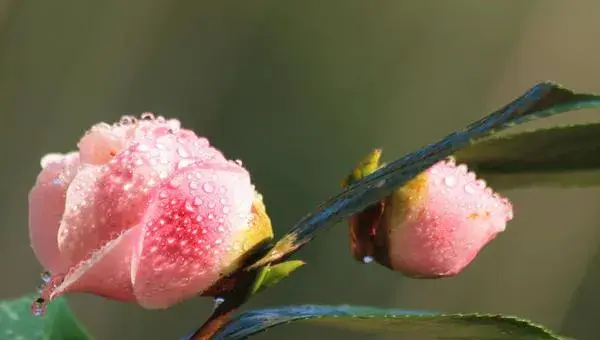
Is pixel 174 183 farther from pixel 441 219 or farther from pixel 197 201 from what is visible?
pixel 441 219

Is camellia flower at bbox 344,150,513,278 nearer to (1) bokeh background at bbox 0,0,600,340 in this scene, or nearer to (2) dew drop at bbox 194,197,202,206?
(2) dew drop at bbox 194,197,202,206

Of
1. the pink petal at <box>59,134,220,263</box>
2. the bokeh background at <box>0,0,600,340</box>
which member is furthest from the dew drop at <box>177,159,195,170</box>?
the bokeh background at <box>0,0,600,340</box>

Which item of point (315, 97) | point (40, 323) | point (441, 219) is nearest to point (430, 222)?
point (441, 219)

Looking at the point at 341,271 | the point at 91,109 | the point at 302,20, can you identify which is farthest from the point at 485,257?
the point at 91,109

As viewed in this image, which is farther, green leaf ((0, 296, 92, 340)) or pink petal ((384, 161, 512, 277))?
green leaf ((0, 296, 92, 340))

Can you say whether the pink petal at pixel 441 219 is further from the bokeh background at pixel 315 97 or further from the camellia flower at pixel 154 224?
the bokeh background at pixel 315 97

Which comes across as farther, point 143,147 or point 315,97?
point 315,97
